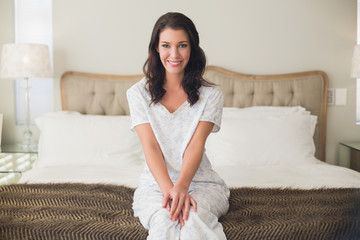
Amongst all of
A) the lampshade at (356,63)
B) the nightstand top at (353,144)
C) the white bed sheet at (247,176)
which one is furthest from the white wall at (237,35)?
the white bed sheet at (247,176)

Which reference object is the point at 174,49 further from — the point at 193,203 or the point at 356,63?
the point at 356,63

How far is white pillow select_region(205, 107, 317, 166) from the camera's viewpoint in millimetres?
2398

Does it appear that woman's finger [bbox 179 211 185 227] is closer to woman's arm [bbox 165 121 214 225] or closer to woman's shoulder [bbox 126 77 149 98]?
woman's arm [bbox 165 121 214 225]

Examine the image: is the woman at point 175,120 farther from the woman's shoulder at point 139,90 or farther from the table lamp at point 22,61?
the table lamp at point 22,61

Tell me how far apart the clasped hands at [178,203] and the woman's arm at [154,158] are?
7 centimetres

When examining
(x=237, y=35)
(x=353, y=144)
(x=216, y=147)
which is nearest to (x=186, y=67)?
(x=216, y=147)

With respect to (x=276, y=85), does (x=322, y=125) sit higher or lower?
lower

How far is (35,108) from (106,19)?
3.00 feet

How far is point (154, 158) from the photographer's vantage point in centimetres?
151

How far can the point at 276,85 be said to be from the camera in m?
2.86

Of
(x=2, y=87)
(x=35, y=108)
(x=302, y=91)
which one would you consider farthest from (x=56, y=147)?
(x=302, y=91)

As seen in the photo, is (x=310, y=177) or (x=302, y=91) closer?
(x=310, y=177)

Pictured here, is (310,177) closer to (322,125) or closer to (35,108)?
(322,125)

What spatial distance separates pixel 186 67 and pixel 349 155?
188 centimetres
